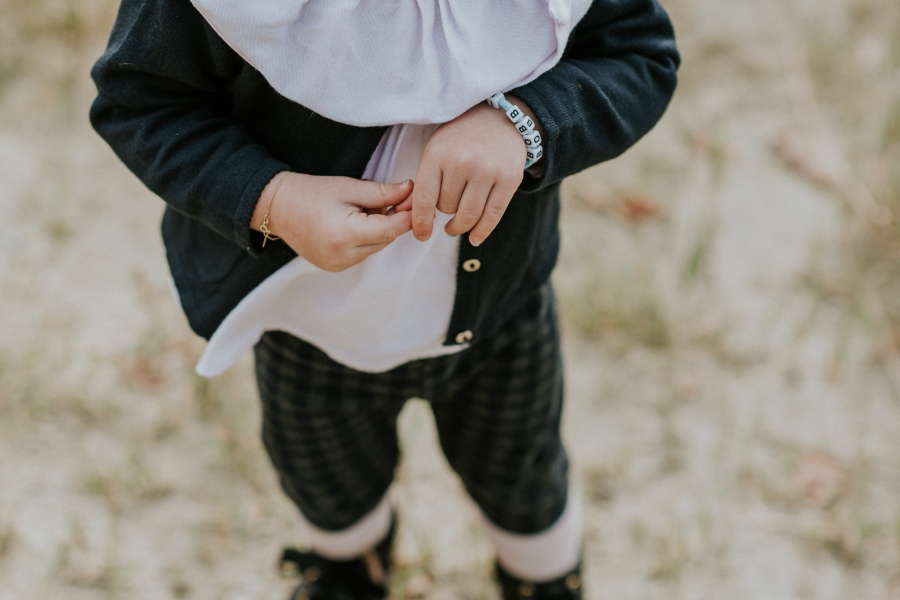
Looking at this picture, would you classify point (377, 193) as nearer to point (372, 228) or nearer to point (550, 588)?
point (372, 228)

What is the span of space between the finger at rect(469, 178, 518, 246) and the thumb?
8cm

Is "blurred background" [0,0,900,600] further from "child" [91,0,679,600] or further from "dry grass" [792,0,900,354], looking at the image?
"child" [91,0,679,600]

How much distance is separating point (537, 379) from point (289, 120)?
0.48 m

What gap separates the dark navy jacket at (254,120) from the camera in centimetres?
79

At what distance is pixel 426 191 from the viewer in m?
0.76

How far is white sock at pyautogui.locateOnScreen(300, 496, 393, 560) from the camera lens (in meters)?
1.27

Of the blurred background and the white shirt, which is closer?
the white shirt

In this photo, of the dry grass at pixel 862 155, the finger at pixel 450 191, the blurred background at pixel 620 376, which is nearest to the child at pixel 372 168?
the finger at pixel 450 191

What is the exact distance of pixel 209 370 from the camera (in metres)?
0.91

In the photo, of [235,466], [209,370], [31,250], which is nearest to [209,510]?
[235,466]

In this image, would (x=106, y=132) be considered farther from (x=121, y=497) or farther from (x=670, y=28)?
(x=121, y=497)

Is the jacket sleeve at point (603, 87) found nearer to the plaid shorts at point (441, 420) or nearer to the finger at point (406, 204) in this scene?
the finger at point (406, 204)

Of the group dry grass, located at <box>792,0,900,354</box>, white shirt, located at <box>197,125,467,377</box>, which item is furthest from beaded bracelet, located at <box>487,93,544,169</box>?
dry grass, located at <box>792,0,900,354</box>

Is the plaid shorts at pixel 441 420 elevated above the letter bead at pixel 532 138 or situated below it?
below
